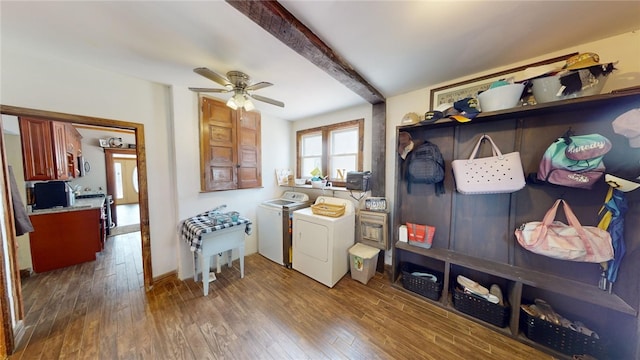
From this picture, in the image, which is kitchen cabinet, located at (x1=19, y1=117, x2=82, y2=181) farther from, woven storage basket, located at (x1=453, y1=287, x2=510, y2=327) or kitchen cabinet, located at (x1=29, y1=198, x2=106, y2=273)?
woven storage basket, located at (x1=453, y1=287, x2=510, y2=327)

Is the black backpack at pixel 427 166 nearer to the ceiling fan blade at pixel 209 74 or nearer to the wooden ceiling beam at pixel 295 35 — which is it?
the wooden ceiling beam at pixel 295 35

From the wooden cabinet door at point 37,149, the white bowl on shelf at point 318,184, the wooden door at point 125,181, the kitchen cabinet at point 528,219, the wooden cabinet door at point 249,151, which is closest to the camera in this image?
the kitchen cabinet at point 528,219

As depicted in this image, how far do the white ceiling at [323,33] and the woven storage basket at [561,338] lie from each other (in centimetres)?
224

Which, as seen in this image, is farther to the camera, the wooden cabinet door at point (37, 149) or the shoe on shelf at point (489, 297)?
the wooden cabinet door at point (37, 149)

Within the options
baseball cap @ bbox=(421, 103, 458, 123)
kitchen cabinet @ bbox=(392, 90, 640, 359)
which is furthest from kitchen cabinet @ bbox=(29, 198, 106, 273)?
baseball cap @ bbox=(421, 103, 458, 123)

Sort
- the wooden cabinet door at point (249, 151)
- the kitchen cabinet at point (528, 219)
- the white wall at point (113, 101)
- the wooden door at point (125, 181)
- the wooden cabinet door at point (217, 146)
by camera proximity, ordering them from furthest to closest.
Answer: the wooden door at point (125, 181)
the wooden cabinet door at point (249, 151)
the wooden cabinet door at point (217, 146)
the white wall at point (113, 101)
the kitchen cabinet at point (528, 219)

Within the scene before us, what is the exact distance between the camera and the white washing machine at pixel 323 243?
2305 mm

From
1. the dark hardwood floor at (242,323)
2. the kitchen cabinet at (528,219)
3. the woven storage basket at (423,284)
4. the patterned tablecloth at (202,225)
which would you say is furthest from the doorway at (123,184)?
the kitchen cabinet at (528,219)

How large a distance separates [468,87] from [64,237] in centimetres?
567

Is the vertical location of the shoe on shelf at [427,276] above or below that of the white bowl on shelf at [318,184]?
below

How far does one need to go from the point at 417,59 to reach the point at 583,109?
1.38 m

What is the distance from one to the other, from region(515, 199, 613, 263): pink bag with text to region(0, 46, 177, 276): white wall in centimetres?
377

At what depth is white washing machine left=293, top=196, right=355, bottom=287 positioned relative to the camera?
230 centimetres

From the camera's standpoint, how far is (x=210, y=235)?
87.1 inches
